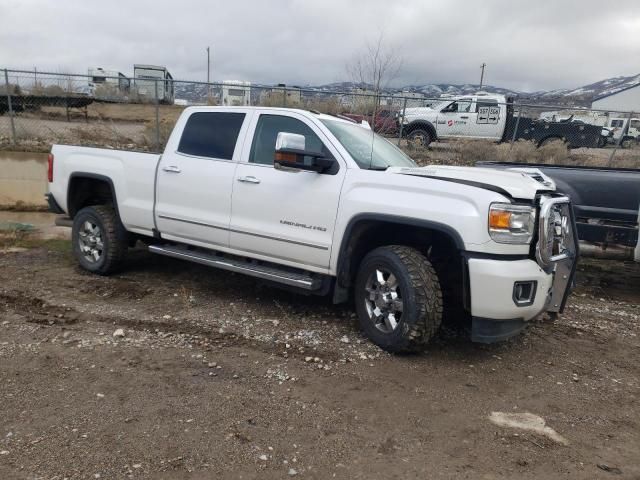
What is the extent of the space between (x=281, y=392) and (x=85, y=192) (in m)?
4.24

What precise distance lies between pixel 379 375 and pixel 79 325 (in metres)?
2.67

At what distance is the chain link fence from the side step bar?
262 inches

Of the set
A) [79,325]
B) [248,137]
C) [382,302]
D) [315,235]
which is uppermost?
[248,137]

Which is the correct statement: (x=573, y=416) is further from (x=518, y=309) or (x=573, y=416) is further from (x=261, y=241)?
(x=261, y=241)

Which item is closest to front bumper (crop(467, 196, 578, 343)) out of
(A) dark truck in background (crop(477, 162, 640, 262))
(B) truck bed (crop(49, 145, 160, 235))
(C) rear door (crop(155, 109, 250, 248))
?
(A) dark truck in background (crop(477, 162, 640, 262))

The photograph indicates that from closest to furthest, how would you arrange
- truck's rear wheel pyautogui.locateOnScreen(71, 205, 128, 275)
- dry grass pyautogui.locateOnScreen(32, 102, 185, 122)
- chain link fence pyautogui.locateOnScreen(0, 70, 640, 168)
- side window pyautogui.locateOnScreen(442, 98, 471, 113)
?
1. truck's rear wheel pyautogui.locateOnScreen(71, 205, 128, 275)
2. chain link fence pyautogui.locateOnScreen(0, 70, 640, 168)
3. dry grass pyautogui.locateOnScreen(32, 102, 185, 122)
4. side window pyautogui.locateOnScreen(442, 98, 471, 113)

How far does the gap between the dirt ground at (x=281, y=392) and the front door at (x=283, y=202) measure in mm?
714

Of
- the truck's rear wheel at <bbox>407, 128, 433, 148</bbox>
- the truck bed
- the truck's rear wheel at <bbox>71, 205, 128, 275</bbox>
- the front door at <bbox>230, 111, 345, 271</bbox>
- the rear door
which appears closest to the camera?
the front door at <bbox>230, 111, 345, 271</bbox>

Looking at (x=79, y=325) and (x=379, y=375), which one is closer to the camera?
(x=379, y=375)

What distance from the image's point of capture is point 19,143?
11742mm

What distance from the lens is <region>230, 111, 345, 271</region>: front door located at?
4531mm

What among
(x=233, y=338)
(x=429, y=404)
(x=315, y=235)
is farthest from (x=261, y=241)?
(x=429, y=404)

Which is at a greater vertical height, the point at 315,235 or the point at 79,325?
the point at 315,235

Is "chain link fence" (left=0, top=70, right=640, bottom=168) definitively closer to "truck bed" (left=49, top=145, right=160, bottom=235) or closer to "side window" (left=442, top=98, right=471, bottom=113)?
"side window" (left=442, top=98, right=471, bottom=113)
